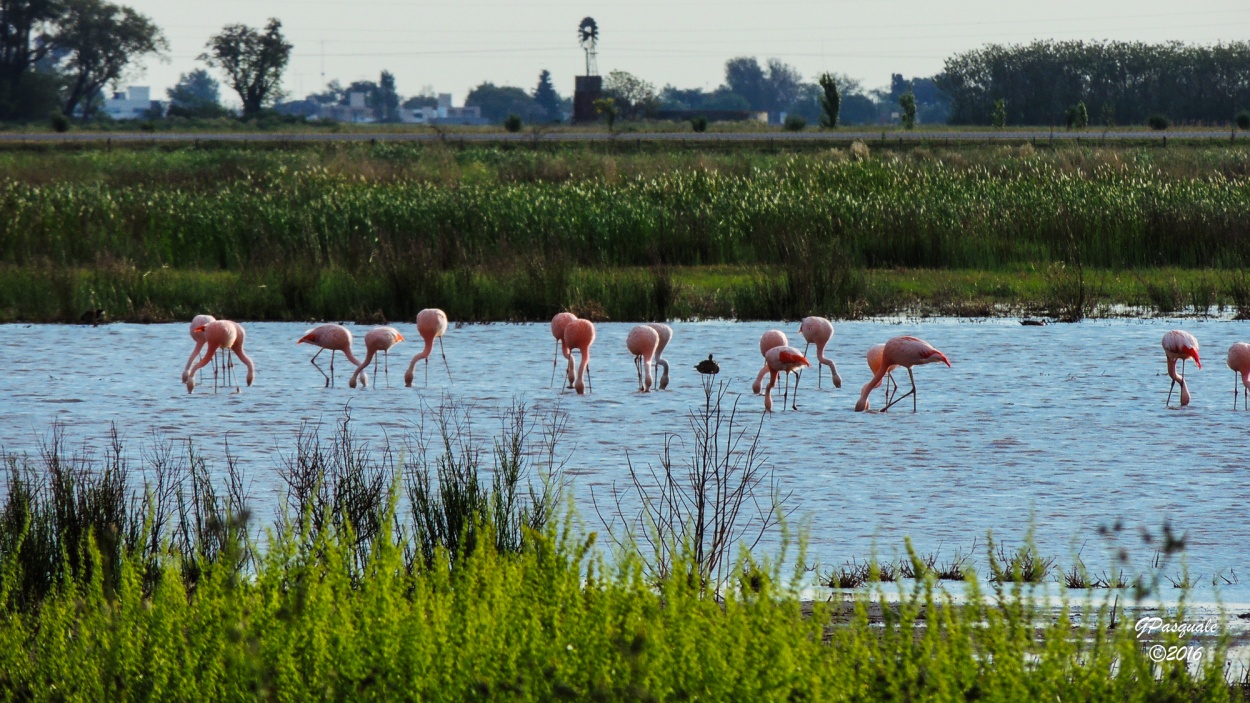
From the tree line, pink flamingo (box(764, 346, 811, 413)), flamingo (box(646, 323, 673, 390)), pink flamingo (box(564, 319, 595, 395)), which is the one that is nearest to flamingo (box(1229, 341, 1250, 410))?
pink flamingo (box(764, 346, 811, 413))

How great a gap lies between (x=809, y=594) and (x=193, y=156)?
39938 millimetres

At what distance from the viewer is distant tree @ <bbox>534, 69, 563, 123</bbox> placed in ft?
503

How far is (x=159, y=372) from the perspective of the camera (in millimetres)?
13336

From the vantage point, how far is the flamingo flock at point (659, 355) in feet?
35.8

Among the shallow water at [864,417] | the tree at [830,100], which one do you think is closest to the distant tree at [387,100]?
the tree at [830,100]

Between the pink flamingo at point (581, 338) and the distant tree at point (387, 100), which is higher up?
the distant tree at point (387, 100)

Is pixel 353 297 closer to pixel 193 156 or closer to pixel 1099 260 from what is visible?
pixel 1099 260

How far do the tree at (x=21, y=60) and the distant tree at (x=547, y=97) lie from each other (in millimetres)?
74960

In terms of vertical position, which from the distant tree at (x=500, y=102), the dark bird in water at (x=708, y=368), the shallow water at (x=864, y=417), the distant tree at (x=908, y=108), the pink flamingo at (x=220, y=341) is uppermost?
the distant tree at (x=500, y=102)

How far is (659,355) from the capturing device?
12.6 meters

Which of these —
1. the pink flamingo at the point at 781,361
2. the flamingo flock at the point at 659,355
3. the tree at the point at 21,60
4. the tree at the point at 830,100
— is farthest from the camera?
the tree at the point at 21,60

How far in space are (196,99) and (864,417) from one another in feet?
355

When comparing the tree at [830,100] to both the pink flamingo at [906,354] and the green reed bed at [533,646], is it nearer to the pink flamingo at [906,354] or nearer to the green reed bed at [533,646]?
the pink flamingo at [906,354]

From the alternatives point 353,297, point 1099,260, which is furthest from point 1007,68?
point 353,297
